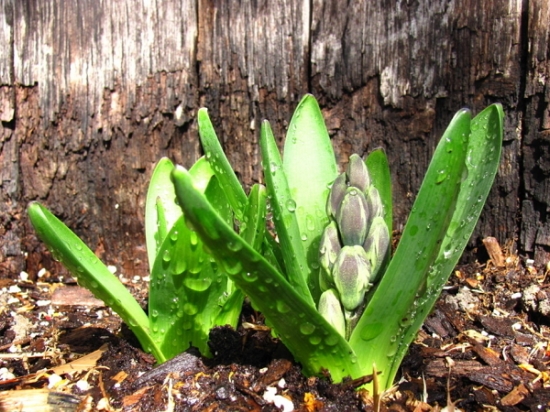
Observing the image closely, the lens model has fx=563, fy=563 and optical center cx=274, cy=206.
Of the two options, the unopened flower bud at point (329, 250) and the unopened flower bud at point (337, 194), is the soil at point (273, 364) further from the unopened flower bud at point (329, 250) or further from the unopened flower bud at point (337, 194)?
the unopened flower bud at point (337, 194)

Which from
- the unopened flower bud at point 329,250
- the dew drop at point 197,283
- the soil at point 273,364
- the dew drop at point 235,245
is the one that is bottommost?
the soil at point 273,364

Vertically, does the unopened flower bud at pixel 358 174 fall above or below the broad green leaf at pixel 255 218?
above

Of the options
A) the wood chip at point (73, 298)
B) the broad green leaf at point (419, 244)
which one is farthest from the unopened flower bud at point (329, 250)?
the wood chip at point (73, 298)

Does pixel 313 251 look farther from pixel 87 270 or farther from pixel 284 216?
pixel 87 270

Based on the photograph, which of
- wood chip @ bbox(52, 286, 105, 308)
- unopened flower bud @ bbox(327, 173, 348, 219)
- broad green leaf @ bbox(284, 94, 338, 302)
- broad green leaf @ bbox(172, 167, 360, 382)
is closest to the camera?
broad green leaf @ bbox(172, 167, 360, 382)

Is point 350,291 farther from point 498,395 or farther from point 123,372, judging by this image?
point 123,372

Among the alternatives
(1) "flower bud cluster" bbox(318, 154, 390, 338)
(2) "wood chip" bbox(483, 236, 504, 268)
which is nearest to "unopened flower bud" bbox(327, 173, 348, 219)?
(1) "flower bud cluster" bbox(318, 154, 390, 338)

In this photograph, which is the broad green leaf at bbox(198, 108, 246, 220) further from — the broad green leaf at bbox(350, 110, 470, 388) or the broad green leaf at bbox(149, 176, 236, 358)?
the broad green leaf at bbox(350, 110, 470, 388)
